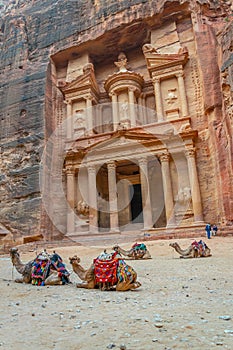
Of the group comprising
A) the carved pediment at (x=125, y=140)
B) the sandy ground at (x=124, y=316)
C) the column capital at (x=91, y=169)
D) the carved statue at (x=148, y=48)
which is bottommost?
the sandy ground at (x=124, y=316)

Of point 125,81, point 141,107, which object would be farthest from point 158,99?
point 125,81

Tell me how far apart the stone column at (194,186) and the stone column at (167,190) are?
1.41 meters

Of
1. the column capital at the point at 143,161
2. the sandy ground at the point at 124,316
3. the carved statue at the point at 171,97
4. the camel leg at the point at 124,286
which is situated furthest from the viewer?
the carved statue at the point at 171,97

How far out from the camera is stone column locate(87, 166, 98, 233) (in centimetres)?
2098

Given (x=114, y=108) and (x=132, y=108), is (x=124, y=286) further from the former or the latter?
(x=114, y=108)

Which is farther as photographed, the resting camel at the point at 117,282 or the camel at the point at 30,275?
the camel at the point at 30,275

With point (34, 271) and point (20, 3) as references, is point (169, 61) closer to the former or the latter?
point (20, 3)

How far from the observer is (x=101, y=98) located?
27750 millimetres

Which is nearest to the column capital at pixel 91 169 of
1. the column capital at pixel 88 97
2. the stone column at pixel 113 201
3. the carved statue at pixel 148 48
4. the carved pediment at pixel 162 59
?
the stone column at pixel 113 201

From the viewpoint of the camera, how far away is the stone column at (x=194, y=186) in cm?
1888

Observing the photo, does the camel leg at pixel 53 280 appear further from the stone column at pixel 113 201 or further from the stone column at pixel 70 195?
the stone column at pixel 70 195

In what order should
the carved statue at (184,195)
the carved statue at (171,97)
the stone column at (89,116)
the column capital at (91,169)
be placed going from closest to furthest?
the carved statue at (184,195) → the column capital at (91,169) → the carved statue at (171,97) → the stone column at (89,116)

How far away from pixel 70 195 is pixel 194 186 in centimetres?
928

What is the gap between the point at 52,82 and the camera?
2647 cm
